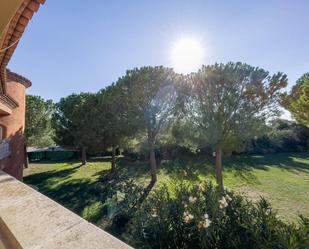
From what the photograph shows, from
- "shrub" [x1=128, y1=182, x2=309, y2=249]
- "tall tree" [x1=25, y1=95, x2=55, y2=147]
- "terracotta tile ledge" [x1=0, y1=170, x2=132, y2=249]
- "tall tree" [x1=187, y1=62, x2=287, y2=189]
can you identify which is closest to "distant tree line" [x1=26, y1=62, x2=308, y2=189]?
"tall tree" [x1=187, y1=62, x2=287, y2=189]

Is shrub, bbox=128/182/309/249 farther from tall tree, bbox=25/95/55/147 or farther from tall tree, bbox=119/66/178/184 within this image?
tall tree, bbox=25/95/55/147

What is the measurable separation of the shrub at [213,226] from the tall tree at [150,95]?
11880mm

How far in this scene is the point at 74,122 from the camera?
77.7 feet

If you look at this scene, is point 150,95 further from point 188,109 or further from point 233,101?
point 233,101

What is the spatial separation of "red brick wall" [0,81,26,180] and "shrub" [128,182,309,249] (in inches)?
369

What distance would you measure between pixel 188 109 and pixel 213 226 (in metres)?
11.3

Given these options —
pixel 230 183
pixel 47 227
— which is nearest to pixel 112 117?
pixel 230 183

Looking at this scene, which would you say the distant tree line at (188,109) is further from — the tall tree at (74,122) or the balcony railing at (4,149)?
the balcony railing at (4,149)

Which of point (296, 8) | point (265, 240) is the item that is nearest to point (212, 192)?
point (265, 240)

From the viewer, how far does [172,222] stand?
5.31 metres

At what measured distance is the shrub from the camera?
4438 mm

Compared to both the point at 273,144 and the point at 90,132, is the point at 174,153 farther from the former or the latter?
the point at 273,144

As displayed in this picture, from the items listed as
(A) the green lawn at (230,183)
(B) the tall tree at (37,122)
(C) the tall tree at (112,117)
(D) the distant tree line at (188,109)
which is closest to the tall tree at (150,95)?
(D) the distant tree line at (188,109)

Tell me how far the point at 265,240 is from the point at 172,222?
74.2 inches
